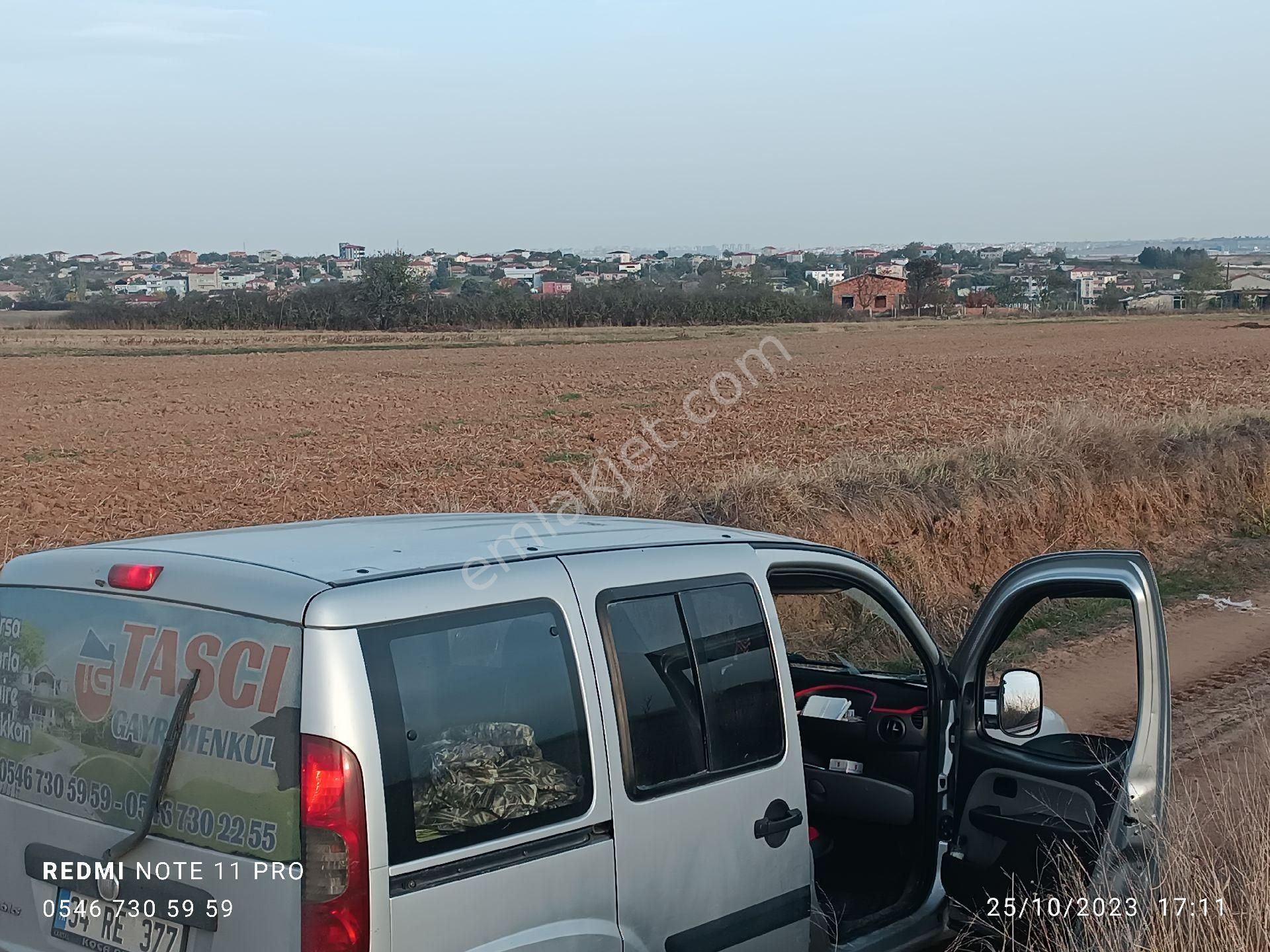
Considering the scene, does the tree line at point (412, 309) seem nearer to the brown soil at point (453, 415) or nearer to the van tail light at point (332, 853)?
the brown soil at point (453, 415)

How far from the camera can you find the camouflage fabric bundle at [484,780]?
299 cm

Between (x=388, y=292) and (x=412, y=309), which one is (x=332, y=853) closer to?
(x=412, y=309)

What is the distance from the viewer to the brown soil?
1639cm

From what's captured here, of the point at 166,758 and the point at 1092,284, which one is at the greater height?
the point at 166,758

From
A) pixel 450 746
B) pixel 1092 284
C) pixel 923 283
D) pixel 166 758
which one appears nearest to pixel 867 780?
pixel 450 746

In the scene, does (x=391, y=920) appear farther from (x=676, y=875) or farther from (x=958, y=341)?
(x=958, y=341)

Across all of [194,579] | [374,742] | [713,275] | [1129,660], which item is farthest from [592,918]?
[713,275]

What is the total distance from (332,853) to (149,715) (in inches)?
23.7

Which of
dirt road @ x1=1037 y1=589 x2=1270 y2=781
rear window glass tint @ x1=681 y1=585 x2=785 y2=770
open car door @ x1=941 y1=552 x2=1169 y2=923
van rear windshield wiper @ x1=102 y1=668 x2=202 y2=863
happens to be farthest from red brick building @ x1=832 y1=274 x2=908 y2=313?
van rear windshield wiper @ x1=102 y1=668 x2=202 y2=863

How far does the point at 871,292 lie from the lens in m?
120

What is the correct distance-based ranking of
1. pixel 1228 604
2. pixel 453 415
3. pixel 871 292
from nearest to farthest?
pixel 1228 604 < pixel 453 415 < pixel 871 292

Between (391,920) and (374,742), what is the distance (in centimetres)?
39

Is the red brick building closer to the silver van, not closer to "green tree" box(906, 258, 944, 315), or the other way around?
"green tree" box(906, 258, 944, 315)

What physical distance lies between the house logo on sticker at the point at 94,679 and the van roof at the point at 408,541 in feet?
0.95
